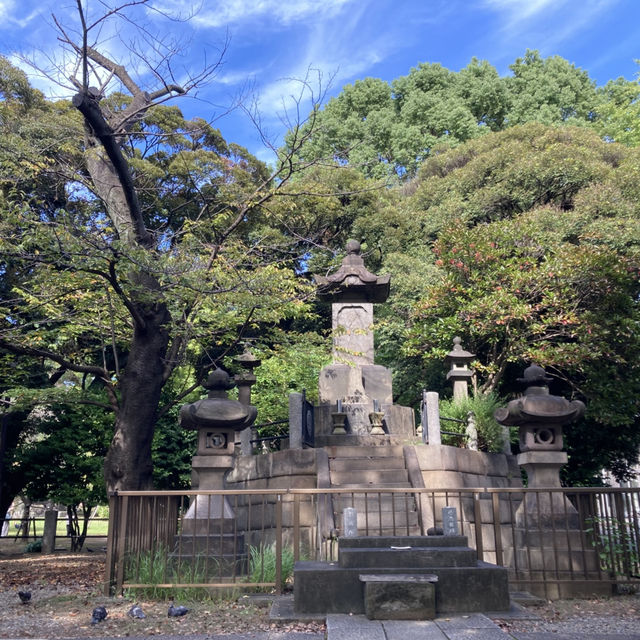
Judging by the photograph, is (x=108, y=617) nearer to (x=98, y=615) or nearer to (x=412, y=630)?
(x=98, y=615)

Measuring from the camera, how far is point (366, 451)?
1149 centimetres

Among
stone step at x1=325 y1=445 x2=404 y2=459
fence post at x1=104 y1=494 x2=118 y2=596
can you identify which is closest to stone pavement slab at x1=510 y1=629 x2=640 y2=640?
fence post at x1=104 y1=494 x2=118 y2=596

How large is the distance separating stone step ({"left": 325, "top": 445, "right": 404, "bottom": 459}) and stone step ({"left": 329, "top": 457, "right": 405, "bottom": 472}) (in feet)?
0.62

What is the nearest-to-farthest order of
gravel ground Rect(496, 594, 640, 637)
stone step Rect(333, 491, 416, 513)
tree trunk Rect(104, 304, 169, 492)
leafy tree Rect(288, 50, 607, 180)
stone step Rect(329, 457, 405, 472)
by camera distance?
gravel ground Rect(496, 594, 640, 637) < tree trunk Rect(104, 304, 169, 492) < stone step Rect(333, 491, 416, 513) < stone step Rect(329, 457, 405, 472) < leafy tree Rect(288, 50, 607, 180)

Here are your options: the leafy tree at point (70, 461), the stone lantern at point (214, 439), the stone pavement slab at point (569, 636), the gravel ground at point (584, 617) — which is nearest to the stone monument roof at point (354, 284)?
the stone lantern at point (214, 439)

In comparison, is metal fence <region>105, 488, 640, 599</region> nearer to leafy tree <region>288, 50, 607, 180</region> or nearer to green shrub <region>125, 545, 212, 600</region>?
green shrub <region>125, 545, 212, 600</region>

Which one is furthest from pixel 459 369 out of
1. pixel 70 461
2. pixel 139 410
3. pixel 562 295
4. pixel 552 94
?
pixel 552 94

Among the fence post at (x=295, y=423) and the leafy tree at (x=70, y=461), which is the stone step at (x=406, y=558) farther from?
the leafy tree at (x=70, y=461)

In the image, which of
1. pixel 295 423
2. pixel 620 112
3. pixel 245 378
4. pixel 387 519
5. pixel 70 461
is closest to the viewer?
pixel 387 519

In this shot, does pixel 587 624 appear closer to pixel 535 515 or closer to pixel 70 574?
pixel 535 515

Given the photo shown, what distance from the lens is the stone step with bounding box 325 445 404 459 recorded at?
1134 cm

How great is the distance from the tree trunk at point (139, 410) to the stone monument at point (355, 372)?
4.08 m

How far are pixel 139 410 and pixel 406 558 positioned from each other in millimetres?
5704

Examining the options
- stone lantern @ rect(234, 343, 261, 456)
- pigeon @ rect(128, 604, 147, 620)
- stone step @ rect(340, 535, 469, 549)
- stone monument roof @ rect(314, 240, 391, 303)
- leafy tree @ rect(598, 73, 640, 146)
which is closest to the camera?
pigeon @ rect(128, 604, 147, 620)
